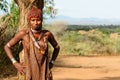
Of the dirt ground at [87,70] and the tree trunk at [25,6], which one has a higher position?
the tree trunk at [25,6]

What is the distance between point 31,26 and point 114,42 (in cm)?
2575

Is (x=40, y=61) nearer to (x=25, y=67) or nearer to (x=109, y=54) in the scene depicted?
(x=25, y=67)

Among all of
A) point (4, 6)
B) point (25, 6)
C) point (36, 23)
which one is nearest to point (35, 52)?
point (36, 23)

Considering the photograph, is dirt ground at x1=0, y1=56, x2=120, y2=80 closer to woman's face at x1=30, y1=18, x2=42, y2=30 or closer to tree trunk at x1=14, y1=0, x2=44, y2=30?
tree trunk at x1=14, y1=0, x2=44, y2=30

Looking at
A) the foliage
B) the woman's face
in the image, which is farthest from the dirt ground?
the woman's face

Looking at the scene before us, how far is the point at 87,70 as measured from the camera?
19250 mm

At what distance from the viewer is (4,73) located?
54.3ft

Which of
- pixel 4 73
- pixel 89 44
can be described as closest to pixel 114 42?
pixel 89 44

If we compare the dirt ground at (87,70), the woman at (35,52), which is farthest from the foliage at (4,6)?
the woman at (35,52)

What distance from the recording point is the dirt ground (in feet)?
55.2

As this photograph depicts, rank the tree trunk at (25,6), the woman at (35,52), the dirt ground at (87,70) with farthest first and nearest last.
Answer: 1. the dirt ground at (87,70)
2. the tree trunk at (25,6)
3. the woman at (35,52)

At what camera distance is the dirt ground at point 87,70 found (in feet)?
55.2

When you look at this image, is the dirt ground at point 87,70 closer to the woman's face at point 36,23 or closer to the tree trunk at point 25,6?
the tree trunk at point 25,6

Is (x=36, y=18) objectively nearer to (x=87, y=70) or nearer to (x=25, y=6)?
(x=25, y=6)
